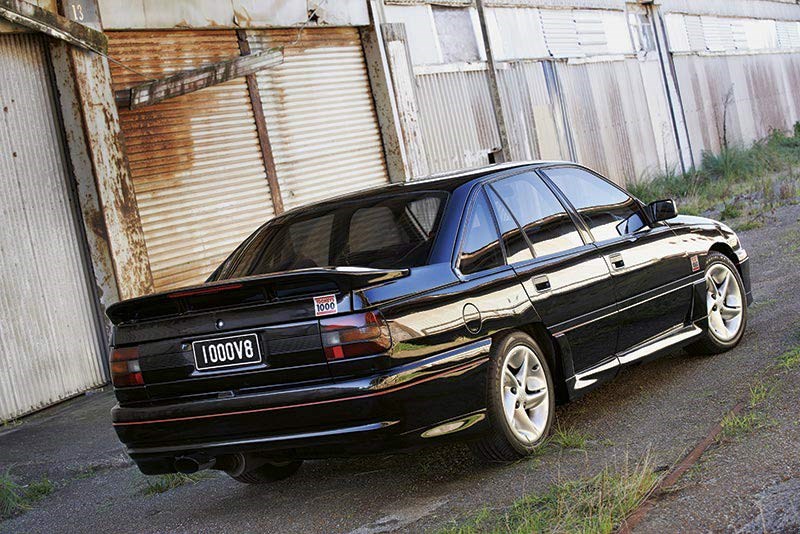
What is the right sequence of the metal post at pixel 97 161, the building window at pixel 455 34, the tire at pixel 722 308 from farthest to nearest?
the building window at pixel 455 34, the metal post at pixel 97 161, the tire at pixel 722 308

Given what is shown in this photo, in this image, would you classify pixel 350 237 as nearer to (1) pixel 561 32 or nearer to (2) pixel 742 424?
(2) pixel 742 424

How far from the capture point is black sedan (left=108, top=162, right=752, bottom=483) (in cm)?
482

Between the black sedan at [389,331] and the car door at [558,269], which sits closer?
the black sedan at [389,331]

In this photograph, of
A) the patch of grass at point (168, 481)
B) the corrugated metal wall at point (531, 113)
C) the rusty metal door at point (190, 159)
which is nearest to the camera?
the patch of grass at point (168, 481)

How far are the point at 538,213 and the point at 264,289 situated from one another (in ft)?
6.10

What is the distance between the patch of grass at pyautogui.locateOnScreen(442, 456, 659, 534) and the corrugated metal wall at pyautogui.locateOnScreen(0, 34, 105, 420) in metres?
6.12

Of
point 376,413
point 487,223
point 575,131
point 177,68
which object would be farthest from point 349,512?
point 575,131

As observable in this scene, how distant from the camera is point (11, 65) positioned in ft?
32.0

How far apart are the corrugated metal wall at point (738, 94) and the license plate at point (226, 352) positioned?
22.3 metres

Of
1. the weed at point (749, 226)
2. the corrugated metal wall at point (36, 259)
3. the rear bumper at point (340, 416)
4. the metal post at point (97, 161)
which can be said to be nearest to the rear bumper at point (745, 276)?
the rear bumper at point (340, 416)

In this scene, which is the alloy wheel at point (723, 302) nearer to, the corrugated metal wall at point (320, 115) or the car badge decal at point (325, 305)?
the car badge decal at point (325, 305)

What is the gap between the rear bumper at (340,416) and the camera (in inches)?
188

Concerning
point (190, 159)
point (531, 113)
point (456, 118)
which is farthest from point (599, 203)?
point (531, 113)

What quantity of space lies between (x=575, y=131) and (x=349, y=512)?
16.0 metres
